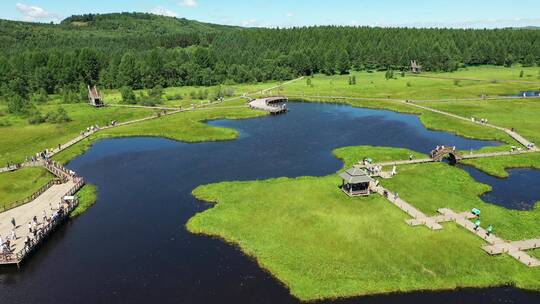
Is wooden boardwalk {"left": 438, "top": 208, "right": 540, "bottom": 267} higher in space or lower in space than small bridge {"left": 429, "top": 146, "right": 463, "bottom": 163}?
lower

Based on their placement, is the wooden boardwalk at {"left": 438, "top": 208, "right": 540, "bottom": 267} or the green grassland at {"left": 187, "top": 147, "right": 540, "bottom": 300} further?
the wooden boardwalk at {"left": 438, "top": 208, "right": 540, "bottom": 267}

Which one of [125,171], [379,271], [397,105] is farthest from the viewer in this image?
[397,105]

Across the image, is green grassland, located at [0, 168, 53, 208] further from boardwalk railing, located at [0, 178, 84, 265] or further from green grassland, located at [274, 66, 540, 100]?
green grassland, located at [274, 66, 540, 100]

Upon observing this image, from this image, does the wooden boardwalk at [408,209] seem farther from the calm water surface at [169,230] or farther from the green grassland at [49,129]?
the green grassland at [49,129]

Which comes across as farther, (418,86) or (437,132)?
(418,86)

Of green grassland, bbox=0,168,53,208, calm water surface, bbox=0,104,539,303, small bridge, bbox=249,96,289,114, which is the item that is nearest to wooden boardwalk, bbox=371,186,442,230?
Answer: calm water surface, bbox=0,104,539,303

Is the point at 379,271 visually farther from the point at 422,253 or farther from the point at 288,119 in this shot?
the point at 288,119

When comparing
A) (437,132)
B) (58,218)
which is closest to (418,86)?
(437,132)

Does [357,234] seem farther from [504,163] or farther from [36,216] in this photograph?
[36,216]
